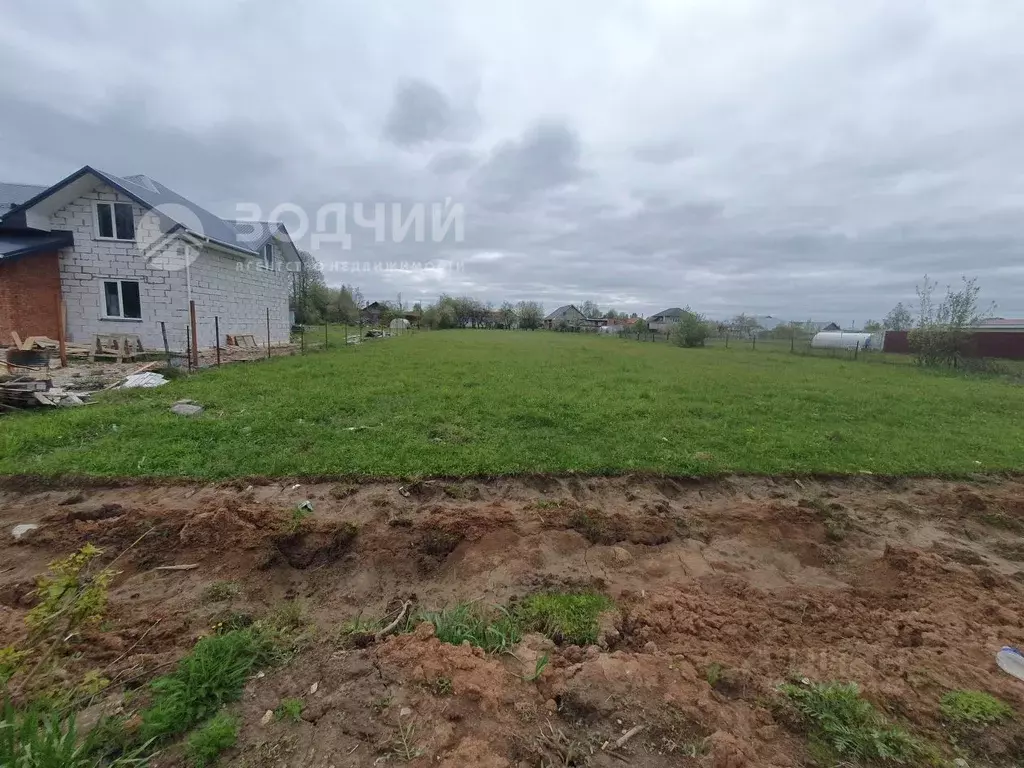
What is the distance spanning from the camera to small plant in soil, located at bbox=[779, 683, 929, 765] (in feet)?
6.79

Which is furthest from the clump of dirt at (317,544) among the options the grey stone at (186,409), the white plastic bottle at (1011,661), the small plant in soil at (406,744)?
the white plastic bottle at (1011,661)

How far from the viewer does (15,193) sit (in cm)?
1599

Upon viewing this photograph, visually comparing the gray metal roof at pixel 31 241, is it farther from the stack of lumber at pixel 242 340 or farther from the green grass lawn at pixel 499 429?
the green grass lawn at pixel 499 429

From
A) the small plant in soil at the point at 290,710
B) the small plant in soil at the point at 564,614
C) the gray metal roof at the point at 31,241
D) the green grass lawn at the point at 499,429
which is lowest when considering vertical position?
the small plant in soil at the point at 564,614

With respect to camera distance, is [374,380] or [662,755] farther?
[374,380]

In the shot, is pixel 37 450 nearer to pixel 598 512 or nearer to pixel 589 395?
pixel 598 512

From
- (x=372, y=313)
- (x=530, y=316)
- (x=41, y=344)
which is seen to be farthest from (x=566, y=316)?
(x=41, y=344)

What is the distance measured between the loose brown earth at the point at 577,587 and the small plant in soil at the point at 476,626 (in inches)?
4.9

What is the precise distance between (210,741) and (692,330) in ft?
110

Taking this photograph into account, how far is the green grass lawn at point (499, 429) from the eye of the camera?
533 centimetres

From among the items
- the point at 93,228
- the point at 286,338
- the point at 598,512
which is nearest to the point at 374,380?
the point at 598,512

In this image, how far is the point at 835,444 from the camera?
669 cm

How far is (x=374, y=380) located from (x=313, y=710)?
868cm

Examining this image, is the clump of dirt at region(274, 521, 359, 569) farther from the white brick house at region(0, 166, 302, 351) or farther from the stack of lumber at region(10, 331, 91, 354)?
the white brick house at region(0, 166, 302, 351)
